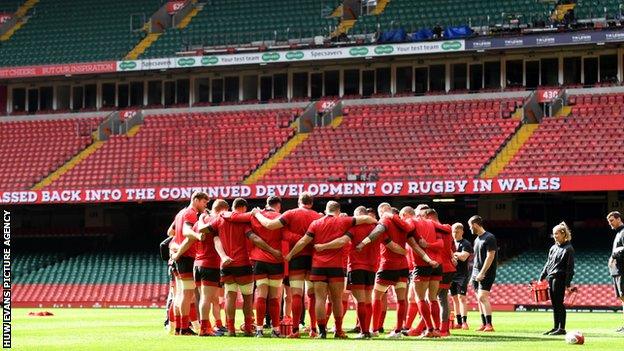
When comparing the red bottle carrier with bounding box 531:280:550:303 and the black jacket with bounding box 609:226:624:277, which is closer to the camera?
the red bottle carrier with bounding box 531:280:550:303

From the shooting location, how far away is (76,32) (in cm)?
6344

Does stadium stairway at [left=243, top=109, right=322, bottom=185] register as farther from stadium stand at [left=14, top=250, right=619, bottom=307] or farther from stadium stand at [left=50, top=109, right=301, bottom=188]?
A: stadium stand at [left=14, top=250, right=619, bottom=307]

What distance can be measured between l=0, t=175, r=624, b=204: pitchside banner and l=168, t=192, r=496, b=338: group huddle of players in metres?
24.8

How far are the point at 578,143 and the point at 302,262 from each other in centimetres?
3033

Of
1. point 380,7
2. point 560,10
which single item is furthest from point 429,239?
point 380,7

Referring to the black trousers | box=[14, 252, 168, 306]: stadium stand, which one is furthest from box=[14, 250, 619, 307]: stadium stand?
the black trousers

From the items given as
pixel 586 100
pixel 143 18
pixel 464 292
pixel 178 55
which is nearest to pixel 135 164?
pixel 178 55

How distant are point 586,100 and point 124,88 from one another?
22.5 metres

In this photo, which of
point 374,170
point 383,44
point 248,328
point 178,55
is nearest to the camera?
point 248,328

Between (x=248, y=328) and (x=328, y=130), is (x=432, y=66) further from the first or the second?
(x=248, y=328)

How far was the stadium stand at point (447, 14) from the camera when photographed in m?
55.2

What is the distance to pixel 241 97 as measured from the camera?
60094mm

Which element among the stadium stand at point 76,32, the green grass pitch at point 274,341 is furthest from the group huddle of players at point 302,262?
the stadium stand at point 76,32

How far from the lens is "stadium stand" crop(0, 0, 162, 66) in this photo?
201ft
